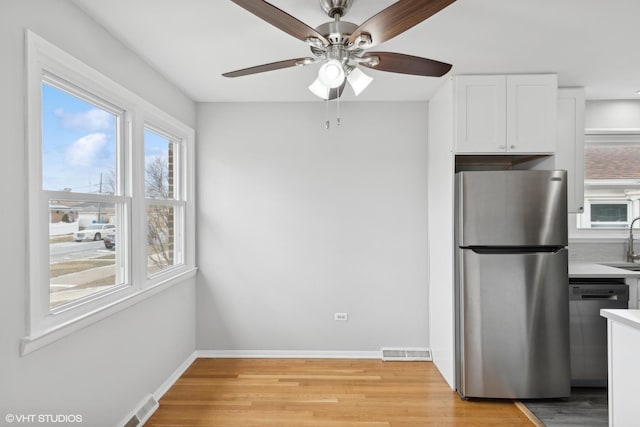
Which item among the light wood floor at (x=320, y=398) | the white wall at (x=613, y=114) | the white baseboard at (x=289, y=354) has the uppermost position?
the white wall at (x=613, y=114)

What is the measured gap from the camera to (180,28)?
224cm

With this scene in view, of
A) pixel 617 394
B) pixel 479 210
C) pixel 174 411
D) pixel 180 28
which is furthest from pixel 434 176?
pixel 174 411

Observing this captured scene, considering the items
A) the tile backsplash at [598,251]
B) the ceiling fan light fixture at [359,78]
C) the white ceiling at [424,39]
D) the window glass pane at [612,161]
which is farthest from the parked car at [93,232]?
the window glass pane at [612,161]

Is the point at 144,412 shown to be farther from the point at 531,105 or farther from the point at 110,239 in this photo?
the point at 531,105

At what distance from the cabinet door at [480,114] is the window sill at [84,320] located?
2588mm

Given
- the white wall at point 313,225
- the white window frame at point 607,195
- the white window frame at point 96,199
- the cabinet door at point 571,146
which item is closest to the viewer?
the white window frame at point 96,199

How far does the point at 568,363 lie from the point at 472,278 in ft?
3.12

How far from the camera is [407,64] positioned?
1919 millimetres

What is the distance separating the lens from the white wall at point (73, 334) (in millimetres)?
1568

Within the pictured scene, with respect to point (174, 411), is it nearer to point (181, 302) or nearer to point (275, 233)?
point (181, 302)

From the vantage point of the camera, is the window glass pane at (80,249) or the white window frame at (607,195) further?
the white window frame at (607,195)

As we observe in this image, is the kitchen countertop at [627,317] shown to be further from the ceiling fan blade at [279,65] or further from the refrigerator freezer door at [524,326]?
the ceiling fan blade at [279,65]

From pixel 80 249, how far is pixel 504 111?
311 cm

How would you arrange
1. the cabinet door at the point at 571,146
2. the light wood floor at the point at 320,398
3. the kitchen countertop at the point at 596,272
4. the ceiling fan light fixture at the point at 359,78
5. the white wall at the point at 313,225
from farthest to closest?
the white wall at the point at 313,225, the cabinet door at the point at 571,146, the kitchen countertop at the point at 596,272, the light wood floor at the point at 320,398, the ceiling fan light fixture at the point at 359,78
